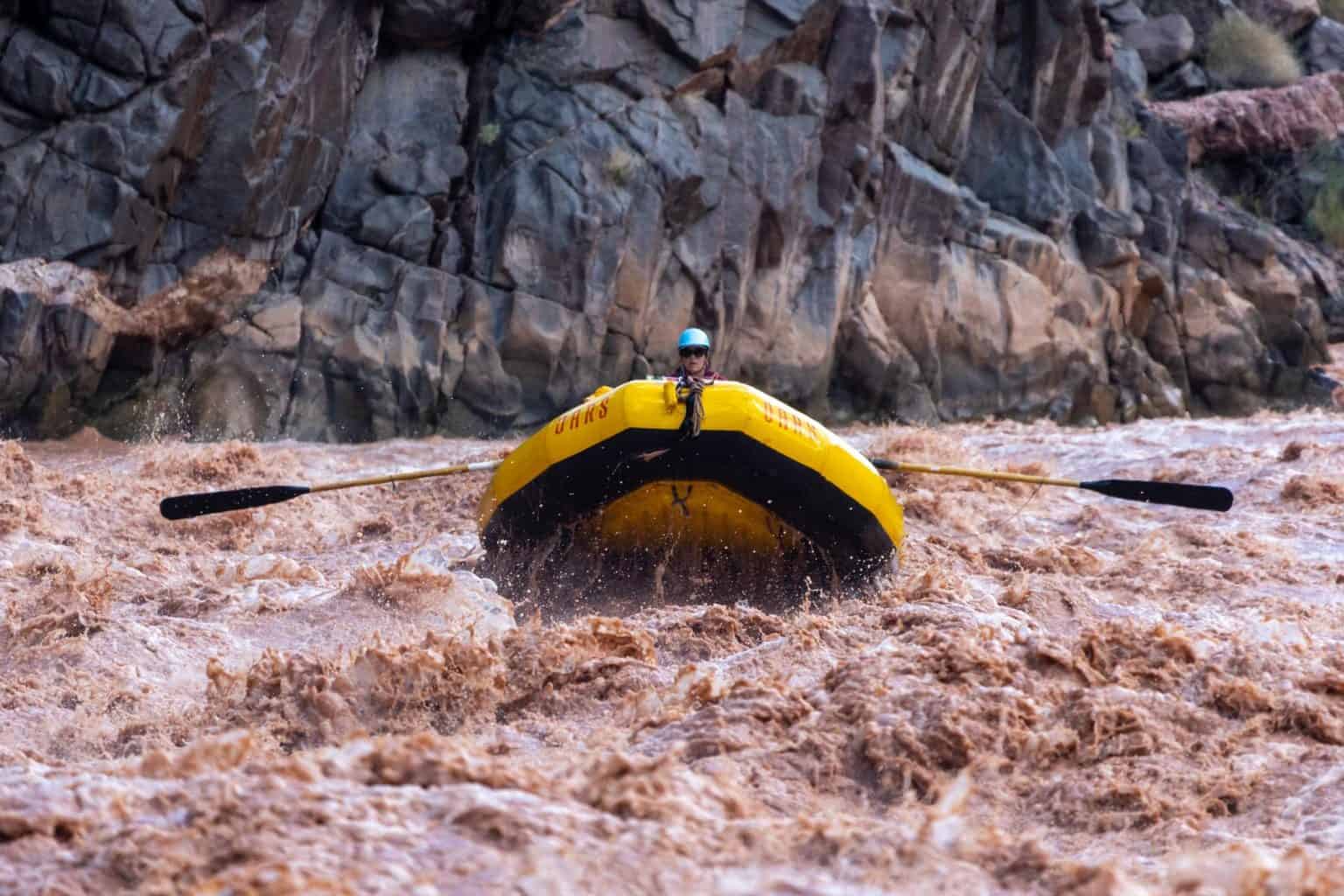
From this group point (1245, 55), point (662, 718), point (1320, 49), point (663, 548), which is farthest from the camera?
point (1320, 49)

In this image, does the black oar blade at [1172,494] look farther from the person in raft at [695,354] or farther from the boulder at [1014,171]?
the boulder at [1014,171]

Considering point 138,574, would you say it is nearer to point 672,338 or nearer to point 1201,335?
point 672,338

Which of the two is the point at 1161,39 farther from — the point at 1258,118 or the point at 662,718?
the point at 662,718

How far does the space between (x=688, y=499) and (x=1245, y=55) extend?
51.3ft

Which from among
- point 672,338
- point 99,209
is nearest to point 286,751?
point 99,209

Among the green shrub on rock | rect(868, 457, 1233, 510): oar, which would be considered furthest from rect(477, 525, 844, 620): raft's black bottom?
the green shrub on rock

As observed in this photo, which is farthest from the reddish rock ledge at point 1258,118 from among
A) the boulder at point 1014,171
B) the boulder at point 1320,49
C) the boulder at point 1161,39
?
the boulder at point 1014,171

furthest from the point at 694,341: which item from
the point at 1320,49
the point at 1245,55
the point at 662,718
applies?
the point at 1320,49

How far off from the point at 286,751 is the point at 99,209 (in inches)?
259

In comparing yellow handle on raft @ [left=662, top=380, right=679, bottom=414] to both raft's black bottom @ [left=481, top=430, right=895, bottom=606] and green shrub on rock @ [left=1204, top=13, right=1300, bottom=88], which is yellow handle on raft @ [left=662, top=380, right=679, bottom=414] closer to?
raft's black bottom @ [left=481, top=430, right=895, bottom=606]

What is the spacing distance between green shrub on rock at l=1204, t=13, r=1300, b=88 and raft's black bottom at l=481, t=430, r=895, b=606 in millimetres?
15223

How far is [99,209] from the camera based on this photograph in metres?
8.87

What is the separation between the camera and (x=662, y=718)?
10.5ft

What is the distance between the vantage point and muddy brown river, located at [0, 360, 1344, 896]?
211cm
